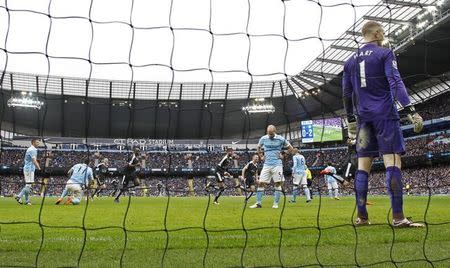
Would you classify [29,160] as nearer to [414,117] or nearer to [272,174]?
[272,174]

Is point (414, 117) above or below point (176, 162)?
above

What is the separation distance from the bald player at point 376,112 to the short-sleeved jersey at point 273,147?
4737 mm

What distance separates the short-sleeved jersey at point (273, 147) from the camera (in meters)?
10.2

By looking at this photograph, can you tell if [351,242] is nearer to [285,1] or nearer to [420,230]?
[420,230]

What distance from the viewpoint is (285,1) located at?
4.80 m

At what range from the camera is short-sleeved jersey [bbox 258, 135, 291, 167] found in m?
10.2

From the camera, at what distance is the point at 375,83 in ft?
16.7

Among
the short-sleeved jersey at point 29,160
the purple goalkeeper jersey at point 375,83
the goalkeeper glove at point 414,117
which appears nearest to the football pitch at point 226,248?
the goalkeeper glove at point 414,117

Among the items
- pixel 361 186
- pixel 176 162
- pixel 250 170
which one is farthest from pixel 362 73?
pixel 176 162

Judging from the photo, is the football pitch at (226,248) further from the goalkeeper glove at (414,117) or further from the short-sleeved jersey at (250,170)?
the short-sleeved jersey at (250,170)

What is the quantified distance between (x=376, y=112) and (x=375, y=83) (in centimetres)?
35

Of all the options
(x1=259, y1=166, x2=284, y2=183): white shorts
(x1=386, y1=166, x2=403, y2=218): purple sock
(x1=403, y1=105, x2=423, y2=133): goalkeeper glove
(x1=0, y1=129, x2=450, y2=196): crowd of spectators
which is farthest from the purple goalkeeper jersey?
(x1=0, y1=129, x2=450, y2=196): crowd of spectators

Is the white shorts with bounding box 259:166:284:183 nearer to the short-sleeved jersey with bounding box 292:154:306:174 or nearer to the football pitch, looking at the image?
the short-sleeved jersey with bounding box 292:154:306:174

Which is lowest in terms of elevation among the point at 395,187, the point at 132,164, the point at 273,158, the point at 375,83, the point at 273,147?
the point at 132,164
